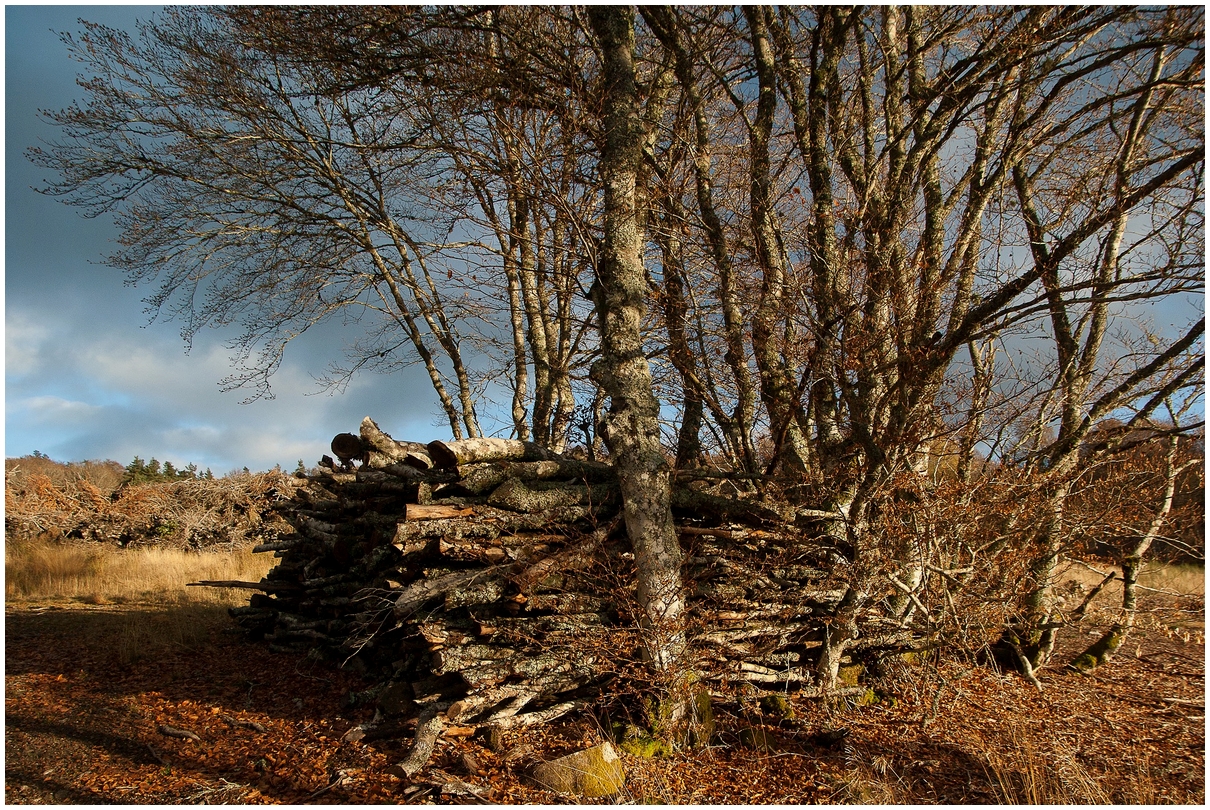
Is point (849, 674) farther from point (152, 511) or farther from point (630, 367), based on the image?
point (152, 511)

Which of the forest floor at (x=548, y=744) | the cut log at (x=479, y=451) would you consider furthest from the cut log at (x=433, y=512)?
the forest floor at (x=548, y=744)

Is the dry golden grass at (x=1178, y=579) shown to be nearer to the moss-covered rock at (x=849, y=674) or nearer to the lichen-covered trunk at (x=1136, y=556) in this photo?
the lichen-covered trunk at (x=1136, y=556)

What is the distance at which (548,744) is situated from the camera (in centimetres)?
531

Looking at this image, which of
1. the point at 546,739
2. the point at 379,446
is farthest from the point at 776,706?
the point at 379,446

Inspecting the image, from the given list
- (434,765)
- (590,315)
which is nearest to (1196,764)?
(434,765)

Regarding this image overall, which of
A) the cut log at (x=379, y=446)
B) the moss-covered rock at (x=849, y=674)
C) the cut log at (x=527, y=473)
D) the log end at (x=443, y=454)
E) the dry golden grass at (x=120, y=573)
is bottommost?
the moss-covered rock at (x=849, y=674)

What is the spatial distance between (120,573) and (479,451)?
1022 centimetres

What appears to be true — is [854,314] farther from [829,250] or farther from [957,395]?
[957,395]

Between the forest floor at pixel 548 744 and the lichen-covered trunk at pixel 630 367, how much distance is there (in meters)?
1.10

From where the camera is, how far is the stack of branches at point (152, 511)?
50.0ft

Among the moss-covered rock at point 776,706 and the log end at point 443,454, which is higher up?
the log end at point 443,454

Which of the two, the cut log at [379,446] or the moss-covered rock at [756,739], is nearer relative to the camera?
the moss-covered rock at [756,739]

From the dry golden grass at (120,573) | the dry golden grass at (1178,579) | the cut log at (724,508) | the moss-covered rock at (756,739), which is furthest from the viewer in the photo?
the dry golden grass at (1178,579)

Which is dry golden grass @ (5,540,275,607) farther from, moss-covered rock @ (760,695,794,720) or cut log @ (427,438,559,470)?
moss-covered rock @ (760,695,794,720)
